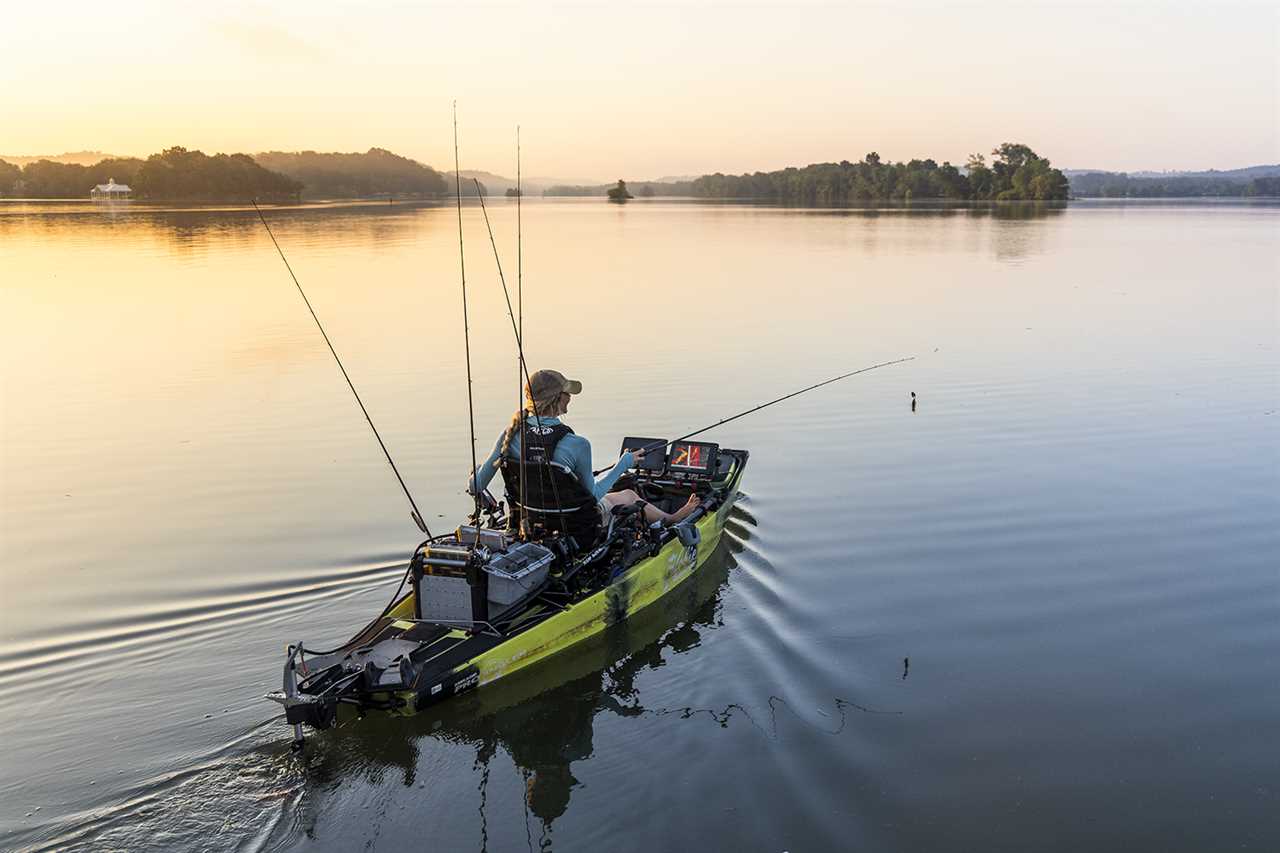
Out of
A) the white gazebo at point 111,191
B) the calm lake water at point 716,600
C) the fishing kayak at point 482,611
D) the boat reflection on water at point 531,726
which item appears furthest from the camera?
the white gazebo at point 111,191

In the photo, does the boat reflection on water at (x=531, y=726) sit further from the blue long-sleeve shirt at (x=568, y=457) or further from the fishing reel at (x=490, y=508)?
the fishing reel at (x=490, y=508)

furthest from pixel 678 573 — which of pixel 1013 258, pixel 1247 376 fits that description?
pixel 1013 258

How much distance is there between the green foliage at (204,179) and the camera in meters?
114

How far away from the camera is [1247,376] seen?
17.0 meters

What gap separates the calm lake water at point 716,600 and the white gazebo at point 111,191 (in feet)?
365

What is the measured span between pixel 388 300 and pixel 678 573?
19.0m

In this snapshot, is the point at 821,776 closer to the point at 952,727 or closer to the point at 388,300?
the point at 952,727

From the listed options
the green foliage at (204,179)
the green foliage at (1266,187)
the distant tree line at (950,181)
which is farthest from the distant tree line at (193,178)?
the green foliage at (1266,187)

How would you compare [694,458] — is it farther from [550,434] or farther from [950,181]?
[950,181]

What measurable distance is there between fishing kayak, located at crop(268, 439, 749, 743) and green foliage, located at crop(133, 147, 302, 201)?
116m

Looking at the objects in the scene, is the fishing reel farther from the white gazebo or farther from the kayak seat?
the white gazebo

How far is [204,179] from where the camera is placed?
11575cm

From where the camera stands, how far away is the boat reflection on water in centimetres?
595

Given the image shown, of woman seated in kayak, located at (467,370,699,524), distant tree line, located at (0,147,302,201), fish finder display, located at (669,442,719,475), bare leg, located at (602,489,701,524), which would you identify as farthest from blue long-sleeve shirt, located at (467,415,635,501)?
distant tree line, located at (0,147,302,201)
